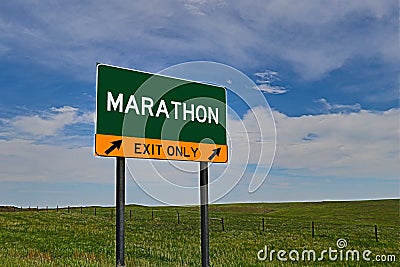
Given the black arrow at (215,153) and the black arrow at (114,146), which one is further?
the black arrow at (215,153)

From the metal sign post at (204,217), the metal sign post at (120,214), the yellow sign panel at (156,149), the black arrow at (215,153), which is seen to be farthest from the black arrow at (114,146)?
the black arrow at (215,153)

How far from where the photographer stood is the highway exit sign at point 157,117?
360 inches

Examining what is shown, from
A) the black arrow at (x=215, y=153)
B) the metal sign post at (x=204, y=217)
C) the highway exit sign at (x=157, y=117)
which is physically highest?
the highway exit sign at (x=157, y=117)

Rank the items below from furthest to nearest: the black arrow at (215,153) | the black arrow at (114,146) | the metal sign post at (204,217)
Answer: the black arrow at (215,153) < the metal sign post at (204,217) < the black arrow at (114,146)

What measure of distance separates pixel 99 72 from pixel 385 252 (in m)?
16.1

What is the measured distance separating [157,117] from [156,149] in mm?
708

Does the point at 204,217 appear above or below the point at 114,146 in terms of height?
below

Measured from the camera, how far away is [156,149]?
32.3ft

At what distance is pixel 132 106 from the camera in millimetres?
9484

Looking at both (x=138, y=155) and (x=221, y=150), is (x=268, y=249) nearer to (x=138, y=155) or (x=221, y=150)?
(x=221, y=150)

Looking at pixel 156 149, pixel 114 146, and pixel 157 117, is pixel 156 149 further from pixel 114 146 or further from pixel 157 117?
pixel 114 146

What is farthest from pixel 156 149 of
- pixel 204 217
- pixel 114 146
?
pixel 204 217

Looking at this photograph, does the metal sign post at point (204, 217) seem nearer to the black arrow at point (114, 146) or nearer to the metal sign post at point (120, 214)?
the metal sign post at point (120, 214)

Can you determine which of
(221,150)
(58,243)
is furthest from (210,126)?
(58,243)
